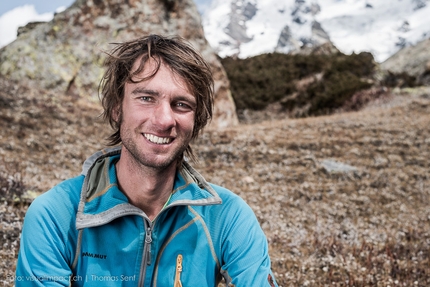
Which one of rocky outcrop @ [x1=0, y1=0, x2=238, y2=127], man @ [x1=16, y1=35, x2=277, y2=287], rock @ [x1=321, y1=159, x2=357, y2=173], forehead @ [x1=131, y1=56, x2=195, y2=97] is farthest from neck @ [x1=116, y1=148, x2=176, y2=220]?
rocky outcrop @ [x1=0, y1=0, x2=238, y2=127]

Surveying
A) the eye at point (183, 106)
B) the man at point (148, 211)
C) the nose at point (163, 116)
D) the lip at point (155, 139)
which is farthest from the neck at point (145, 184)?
the eye at point (183, 106)

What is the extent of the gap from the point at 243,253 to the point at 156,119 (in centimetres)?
140

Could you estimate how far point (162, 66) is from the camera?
3.62 metres

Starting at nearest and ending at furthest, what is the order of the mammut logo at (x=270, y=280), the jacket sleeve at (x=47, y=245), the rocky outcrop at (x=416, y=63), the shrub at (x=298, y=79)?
the jacket sleeve at (x=47, y=245)
the mammut logo at (x=270, y=280)
the shrub at (x=298, y=79)
the rocky outcrop at (x=416, y=63)

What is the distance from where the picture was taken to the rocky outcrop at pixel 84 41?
63.2ft

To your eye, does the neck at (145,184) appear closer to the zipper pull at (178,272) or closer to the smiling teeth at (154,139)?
the smiling teeth at (154,139)

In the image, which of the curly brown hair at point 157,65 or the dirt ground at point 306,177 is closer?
the curly brown hair at point 157,65

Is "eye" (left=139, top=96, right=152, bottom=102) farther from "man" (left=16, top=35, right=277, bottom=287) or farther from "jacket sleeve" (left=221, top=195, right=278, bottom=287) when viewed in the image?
"jacket sleeve" (left=221, top=195, right=278, bottom=287)

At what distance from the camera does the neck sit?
3.63 m

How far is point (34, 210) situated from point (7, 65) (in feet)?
60.9

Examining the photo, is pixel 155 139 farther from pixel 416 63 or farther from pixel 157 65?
pixel 416 63

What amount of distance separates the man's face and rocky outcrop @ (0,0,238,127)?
1626 cm

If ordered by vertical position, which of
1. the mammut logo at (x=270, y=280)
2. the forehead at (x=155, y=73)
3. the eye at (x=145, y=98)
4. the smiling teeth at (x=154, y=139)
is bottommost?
the mammut logo at (x=270, y=280)

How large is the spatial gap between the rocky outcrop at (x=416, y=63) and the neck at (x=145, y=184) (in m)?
34.6
